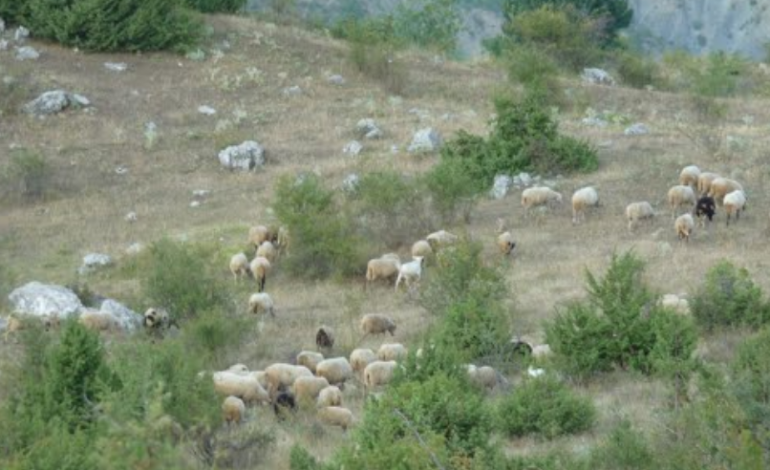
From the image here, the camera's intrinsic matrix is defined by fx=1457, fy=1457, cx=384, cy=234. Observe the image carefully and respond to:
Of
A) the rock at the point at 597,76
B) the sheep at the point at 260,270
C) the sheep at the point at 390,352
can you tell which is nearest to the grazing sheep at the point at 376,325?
the sheep at the point at 390,352

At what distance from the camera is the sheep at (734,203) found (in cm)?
2325

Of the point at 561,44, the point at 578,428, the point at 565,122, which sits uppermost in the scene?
the point at 578,428

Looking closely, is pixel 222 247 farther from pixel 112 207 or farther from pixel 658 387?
pixel 658 387

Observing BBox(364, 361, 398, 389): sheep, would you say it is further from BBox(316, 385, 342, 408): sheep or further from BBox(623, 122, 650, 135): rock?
BBox(623, 122, 650, 135): rock

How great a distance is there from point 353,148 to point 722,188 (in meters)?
8.44

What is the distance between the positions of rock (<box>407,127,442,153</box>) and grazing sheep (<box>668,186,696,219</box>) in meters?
6.47

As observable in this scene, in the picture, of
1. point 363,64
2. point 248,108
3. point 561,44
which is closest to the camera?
point 248,108

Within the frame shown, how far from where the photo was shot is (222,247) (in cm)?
2447

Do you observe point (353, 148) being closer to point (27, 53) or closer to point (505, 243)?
point (505, 243)

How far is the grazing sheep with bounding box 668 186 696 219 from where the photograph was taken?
78.7 ft

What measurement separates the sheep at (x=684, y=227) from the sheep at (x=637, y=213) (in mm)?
1025

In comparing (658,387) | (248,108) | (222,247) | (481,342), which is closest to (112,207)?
(222,247)

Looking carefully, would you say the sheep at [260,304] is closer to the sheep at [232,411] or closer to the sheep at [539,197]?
the sheep at [539,197]

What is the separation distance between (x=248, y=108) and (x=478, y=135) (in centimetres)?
591
